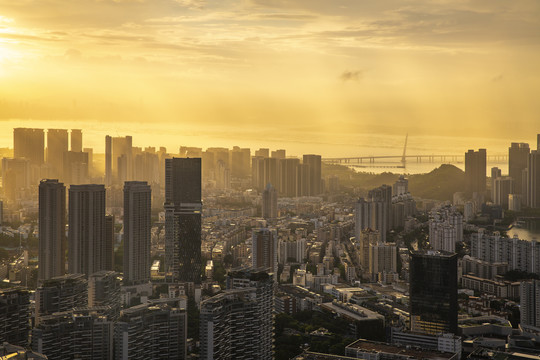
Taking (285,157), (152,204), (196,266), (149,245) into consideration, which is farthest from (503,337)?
(285,157)

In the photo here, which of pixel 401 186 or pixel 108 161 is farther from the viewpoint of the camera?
pixel 401 186

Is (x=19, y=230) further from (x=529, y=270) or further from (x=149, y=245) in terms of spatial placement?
(x=529, y=270)

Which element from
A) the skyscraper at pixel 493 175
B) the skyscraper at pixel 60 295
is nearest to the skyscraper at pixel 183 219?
the skyscraper at pixel 60 295

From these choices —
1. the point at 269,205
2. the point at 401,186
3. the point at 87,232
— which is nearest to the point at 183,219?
the point at 87,232

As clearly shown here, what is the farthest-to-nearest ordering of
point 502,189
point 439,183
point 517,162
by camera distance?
point 439,183 < point 502,189 < point 517,162

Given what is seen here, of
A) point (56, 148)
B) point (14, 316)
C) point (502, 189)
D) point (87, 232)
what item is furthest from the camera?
point (502, 189)

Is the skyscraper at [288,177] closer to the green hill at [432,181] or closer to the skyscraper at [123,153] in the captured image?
the green hill at [432,181]

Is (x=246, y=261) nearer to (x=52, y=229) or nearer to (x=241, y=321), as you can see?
(x=52, y=229)
